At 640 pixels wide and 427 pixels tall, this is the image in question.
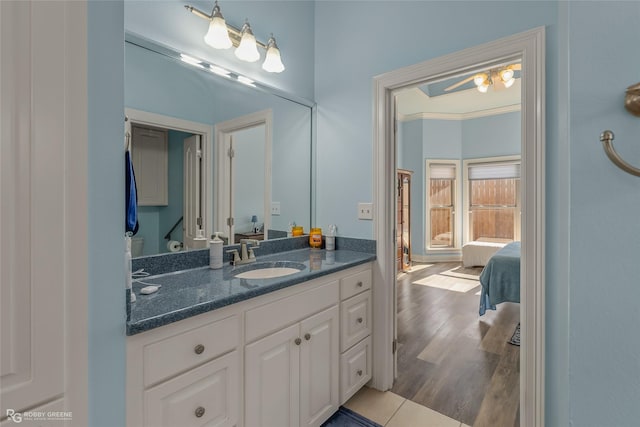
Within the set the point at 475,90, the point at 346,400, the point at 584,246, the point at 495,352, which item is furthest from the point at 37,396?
the point at 475,90

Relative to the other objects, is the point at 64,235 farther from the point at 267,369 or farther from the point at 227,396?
the point at 267,369

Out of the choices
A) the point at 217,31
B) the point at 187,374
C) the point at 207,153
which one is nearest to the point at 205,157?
the point at 207,153

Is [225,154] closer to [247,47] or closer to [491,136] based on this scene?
[247,47]

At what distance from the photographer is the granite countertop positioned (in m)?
0.95

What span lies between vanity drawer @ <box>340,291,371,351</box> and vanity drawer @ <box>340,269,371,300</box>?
35 millimetres

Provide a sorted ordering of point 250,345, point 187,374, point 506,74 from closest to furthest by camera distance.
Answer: point 187,374 → point 250,345 → point 506,74

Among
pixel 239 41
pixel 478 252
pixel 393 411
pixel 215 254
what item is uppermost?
pixel 239 41

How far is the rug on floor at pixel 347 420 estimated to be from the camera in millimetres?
1637

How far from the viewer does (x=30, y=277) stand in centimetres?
69

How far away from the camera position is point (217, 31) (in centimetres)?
164

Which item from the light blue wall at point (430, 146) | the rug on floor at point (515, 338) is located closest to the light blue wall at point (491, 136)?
the light blue wall at point (430, 146)

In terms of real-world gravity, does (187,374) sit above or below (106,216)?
below

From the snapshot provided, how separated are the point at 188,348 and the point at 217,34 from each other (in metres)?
1.58

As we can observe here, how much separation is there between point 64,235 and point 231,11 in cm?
169
